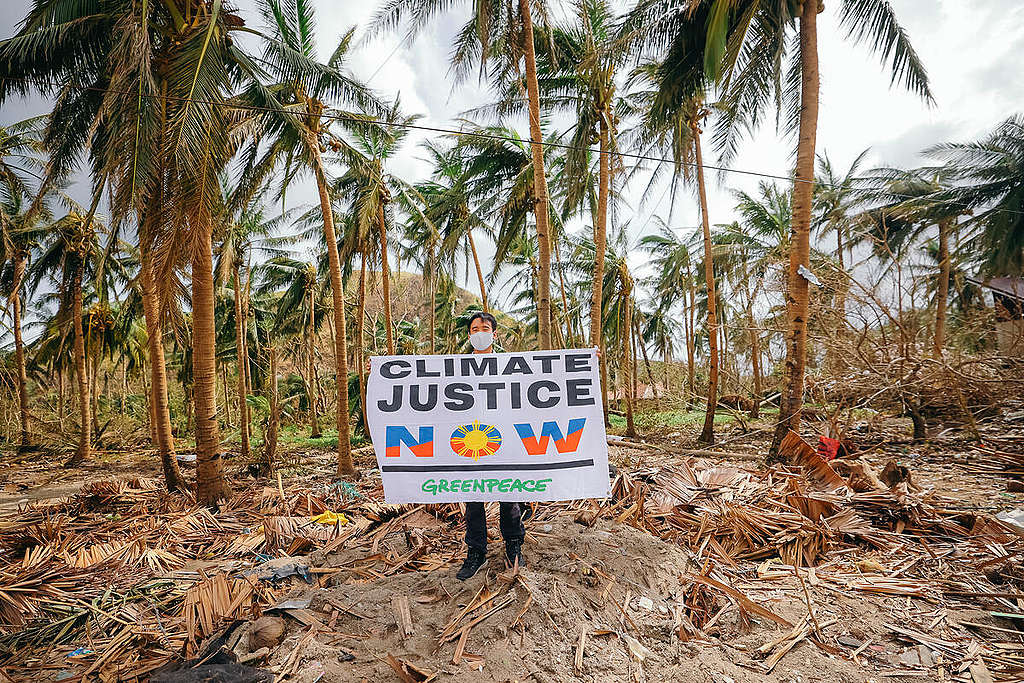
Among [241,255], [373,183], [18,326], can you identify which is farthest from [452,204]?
[18,326]

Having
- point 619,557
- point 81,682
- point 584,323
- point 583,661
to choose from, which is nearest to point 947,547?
point 619,557

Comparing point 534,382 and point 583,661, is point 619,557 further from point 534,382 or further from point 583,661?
point 534,382

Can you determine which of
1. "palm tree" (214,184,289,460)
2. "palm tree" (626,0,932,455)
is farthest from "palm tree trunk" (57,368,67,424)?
"palm tree" (626,0,932,455)

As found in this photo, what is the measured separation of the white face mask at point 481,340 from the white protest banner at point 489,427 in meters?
0.09

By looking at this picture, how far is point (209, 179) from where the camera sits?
625 centimetres

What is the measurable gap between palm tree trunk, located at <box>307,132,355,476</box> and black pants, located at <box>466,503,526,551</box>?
292 inches

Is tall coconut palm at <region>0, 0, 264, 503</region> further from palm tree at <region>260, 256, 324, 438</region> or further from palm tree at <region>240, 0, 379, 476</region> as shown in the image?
palm tree at <region>260, 256, 324, 438</region>

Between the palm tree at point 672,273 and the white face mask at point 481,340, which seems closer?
the white face mask at point 481,340

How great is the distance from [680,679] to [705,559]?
141cm

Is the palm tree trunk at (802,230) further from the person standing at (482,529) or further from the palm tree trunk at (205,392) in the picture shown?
the palm tree trunk at (205,392)

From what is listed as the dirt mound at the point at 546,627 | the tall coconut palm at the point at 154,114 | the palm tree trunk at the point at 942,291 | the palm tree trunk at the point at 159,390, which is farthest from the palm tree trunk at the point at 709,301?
the palm tree trunk at the point at 159,390

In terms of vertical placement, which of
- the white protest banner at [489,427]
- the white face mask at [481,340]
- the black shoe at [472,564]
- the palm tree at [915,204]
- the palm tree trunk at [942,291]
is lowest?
the black shoe at [472,564]

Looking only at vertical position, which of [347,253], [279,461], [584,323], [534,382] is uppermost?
[347,253]

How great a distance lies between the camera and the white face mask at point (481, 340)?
3779mm
